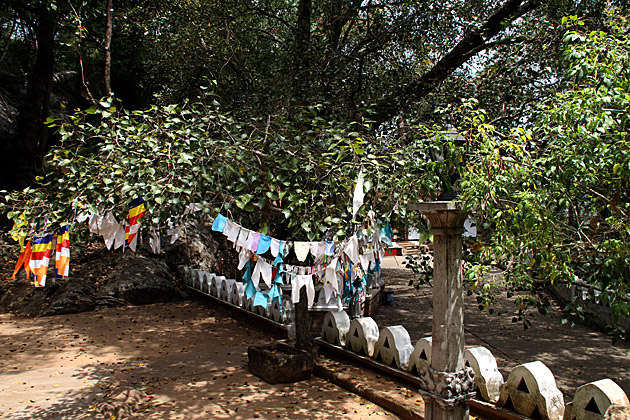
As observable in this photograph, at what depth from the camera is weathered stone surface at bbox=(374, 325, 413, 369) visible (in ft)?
18.7

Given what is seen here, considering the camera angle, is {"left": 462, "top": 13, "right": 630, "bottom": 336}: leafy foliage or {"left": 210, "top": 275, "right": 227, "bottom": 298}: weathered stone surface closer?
{"left": 462, "top": 13, "right": 630, "bottom": 336}: leafy foliage

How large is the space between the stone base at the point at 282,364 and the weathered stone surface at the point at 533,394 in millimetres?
2626

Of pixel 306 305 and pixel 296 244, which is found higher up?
pixel 296 244

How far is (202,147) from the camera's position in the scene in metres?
5.02

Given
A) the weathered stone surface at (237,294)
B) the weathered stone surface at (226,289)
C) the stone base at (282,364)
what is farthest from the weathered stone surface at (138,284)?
the stone base at (282,364)

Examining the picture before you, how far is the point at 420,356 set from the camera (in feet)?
17.5

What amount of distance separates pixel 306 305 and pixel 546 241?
3884mm

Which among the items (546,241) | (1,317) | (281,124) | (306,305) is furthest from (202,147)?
(1,317)

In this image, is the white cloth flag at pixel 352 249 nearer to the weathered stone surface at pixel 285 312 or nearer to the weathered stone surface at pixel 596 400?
the weathered stone surface at pixel 596 400

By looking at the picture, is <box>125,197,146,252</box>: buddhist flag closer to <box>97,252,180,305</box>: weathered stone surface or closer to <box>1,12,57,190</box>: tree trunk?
<box>97,252,180,305</box>: weathered stone surface

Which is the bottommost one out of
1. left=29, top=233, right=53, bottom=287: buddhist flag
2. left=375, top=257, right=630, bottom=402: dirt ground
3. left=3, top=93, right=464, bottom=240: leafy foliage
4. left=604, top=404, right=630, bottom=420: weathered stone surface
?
left=375, top=257, right=630, bottom=402: dirt ground

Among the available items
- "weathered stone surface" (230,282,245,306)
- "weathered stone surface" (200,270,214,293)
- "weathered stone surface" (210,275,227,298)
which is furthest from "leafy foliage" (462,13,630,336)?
"weathered stone surface" (200,270,214,293)

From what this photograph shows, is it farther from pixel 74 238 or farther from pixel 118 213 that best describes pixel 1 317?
pixel 118 213

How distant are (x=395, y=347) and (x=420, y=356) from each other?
46 cm
